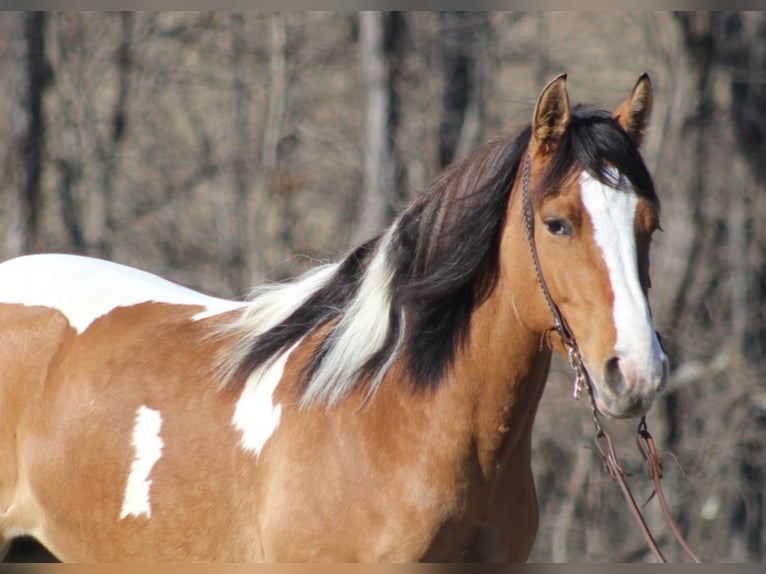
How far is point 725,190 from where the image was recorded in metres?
8.86

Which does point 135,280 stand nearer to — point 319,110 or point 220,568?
point 220,568

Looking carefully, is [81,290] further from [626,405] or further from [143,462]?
[626,405]

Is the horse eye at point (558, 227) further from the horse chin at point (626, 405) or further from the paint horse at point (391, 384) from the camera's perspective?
the horse chin at point (626, 405)

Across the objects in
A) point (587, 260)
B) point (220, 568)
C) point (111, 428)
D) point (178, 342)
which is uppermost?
point (587, 260)

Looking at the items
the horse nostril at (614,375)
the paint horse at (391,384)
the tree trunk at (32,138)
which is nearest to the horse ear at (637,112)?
the paint horse at (391,384)

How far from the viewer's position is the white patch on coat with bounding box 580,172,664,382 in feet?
7.84

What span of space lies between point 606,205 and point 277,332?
1180 millimetres

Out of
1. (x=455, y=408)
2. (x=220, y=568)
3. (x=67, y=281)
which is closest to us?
(x=455, y=408)

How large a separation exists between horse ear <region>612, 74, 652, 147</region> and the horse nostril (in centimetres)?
70

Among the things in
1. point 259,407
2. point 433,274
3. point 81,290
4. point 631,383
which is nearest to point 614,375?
point 631,383

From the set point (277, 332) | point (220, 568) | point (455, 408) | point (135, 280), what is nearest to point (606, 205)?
point (455, 408)

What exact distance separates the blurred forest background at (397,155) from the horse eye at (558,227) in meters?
5.44

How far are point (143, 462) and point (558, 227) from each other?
1.51m

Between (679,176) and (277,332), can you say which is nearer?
(277,332)
